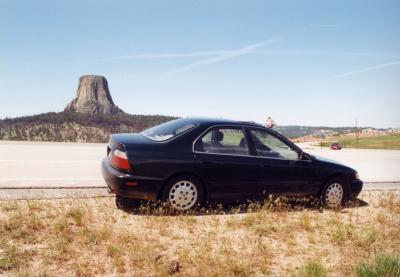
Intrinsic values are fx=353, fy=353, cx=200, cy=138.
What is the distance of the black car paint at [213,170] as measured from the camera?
559cm

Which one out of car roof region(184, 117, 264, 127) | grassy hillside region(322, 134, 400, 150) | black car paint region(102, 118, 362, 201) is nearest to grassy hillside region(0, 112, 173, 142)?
grassy hillside region(322, 134, 400, 150)

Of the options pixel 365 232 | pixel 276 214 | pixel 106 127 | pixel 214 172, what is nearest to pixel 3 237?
pixel 214 172

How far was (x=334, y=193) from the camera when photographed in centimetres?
700

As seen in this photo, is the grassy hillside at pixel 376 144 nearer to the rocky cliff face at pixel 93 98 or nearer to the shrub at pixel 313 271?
the shrub at pixel 313 271

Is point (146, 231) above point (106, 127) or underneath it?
underneath

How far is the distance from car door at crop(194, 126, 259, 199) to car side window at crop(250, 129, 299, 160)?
235mm

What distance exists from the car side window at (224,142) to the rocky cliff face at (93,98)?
158 m

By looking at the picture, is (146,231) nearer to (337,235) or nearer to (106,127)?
(337,235)

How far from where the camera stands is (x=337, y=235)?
5.16m

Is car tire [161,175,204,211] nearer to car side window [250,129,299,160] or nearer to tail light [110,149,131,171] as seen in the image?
tail light [110,149,131,171]

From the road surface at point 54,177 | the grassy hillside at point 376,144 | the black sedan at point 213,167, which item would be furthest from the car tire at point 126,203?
the grassy hillside at point 376,144

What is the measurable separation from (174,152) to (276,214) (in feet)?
6.84

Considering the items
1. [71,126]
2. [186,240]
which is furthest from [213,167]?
[71,126]

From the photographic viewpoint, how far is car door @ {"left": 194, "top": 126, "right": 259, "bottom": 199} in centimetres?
595
